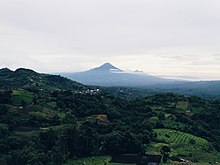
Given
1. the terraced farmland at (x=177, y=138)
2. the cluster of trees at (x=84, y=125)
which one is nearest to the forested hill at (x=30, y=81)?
the cluster of trees at (x=84, y=125)

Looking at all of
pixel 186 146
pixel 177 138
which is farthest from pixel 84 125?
pixel 186 146

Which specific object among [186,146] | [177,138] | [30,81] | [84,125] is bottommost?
[186,146]

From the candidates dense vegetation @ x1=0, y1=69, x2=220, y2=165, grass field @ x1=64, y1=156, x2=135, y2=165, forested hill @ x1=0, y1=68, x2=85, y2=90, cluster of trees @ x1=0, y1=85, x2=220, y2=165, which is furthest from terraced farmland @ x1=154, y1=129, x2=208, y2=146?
forested hill @ x1=0, y1=68, x2=85, y2=90

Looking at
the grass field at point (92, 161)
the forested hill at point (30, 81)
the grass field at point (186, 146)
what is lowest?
the grass field at point (92, 161)

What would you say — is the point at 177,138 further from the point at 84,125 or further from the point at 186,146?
the point at 84,125

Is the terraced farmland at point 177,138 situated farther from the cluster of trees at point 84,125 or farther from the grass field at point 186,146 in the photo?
the cluster of trees at point 84,125

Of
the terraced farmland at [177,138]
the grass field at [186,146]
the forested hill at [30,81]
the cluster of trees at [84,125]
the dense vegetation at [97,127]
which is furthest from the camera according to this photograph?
the forested hill at [30,81]
